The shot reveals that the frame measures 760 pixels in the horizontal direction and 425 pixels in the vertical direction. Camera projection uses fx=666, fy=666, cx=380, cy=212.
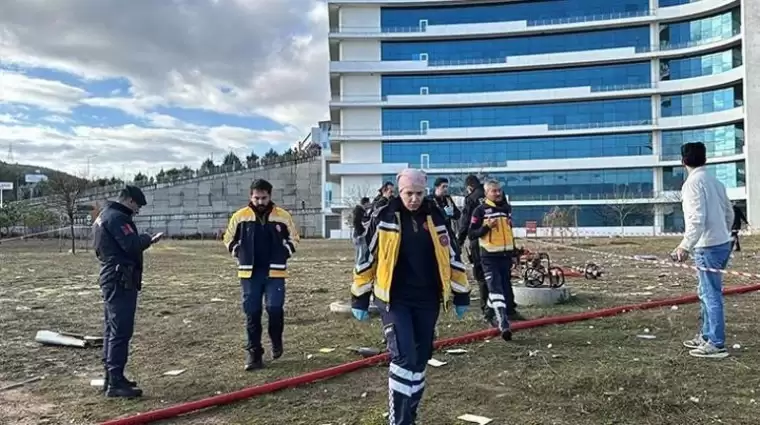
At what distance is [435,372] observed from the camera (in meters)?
5.82

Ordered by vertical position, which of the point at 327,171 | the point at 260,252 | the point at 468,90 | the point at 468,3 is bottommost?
the point at 260,252

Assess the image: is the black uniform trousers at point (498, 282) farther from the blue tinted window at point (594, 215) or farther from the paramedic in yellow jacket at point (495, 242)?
the blue tinted window at point (594, 215)

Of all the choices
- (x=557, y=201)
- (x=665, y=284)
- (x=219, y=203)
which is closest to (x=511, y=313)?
(x=665, y=284)

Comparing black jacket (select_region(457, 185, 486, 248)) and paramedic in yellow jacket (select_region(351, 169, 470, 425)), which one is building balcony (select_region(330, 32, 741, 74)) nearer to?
black jacket (select_region(457, 185, 486, 248))

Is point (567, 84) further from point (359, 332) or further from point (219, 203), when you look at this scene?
point (359, 332)

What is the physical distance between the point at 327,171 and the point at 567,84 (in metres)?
24.6

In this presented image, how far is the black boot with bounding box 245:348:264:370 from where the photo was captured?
6.14 metres

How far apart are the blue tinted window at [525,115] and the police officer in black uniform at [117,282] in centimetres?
5772

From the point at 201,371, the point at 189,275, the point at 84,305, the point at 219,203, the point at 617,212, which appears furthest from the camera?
the point at 219,203

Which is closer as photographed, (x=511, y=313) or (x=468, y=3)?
(x=511, y=313)

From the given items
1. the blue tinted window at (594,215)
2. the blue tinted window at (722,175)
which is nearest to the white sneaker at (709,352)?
the blue tinted window at (722,175)

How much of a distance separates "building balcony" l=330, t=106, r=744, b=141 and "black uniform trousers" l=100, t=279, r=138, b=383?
5753cm

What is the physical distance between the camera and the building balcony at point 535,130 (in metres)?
57.4

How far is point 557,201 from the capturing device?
199ft
